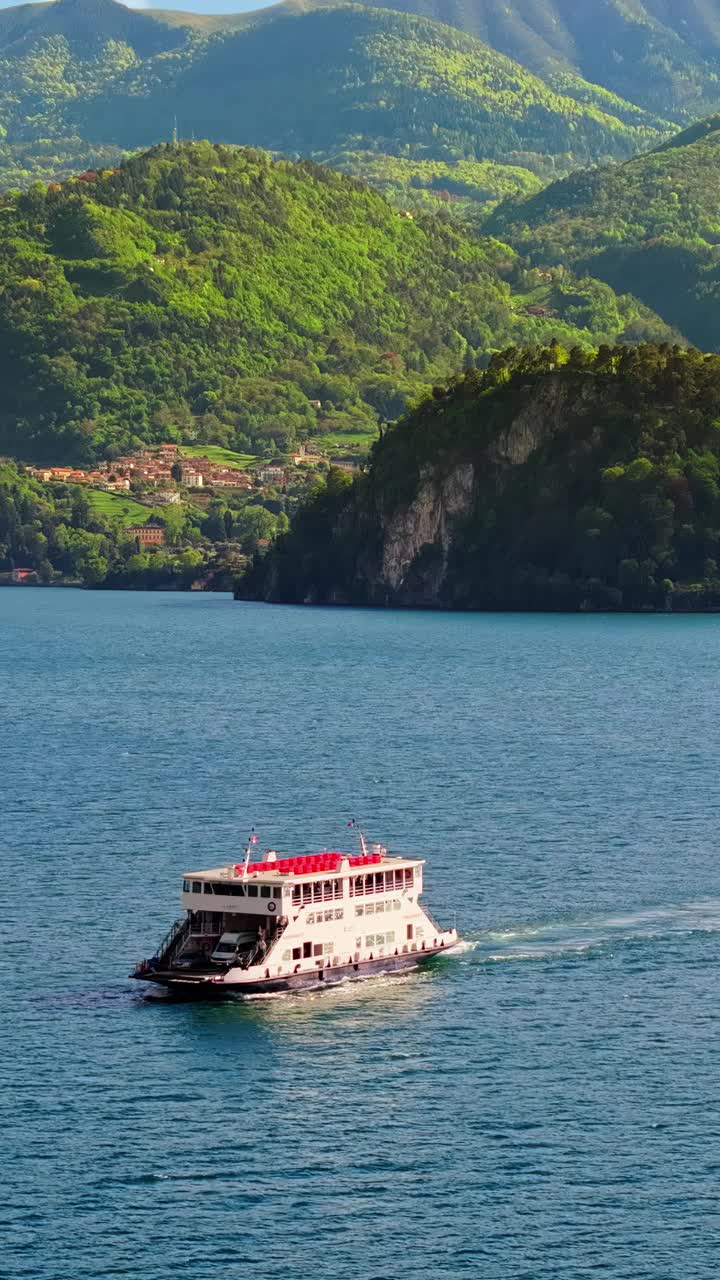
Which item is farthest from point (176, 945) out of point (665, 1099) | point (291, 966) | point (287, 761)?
point (287, 761)

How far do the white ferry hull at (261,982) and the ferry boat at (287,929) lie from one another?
0.03 meters

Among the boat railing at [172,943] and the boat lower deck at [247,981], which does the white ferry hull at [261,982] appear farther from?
the boat railing at [172,943]

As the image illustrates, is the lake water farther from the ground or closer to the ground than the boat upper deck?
closer to the ground

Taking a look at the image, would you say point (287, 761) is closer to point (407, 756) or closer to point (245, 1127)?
point (407, 756)

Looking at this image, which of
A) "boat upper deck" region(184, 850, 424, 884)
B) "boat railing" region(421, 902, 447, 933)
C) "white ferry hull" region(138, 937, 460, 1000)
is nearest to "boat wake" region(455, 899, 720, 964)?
"boat railing" region(421, 902, 447, 933)

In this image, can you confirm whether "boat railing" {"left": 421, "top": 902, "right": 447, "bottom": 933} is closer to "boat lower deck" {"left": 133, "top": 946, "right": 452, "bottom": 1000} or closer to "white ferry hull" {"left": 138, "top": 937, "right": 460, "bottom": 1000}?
"white ferry hull" {"left": 138, "top": 937, "right": 460, "bottom": 1000}

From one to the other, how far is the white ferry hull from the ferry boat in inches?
1.1

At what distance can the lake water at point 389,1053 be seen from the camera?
54.3m

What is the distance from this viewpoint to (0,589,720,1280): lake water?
5434cm

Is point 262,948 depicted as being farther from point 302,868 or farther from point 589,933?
point 589,933

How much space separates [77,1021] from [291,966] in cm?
696

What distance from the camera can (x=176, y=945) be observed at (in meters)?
73.6

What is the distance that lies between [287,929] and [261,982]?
1848 mm

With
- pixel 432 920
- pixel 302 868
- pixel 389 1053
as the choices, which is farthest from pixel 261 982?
pixel 432 920
